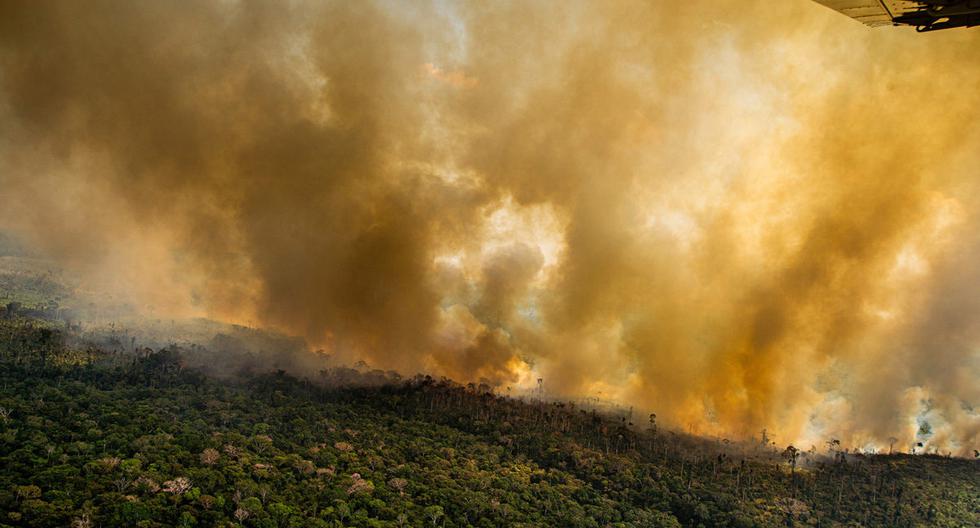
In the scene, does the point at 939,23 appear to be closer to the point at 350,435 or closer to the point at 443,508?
the point at 443,508

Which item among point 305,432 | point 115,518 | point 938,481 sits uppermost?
point 938,481

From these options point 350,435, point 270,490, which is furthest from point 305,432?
point 270,490

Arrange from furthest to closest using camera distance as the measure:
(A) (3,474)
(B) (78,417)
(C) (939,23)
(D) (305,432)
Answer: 1. (D) (305,432)
2. (B) (78,417)
3. (A) (3,474)
4. (C) (939,23)

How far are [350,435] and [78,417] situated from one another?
69.5m

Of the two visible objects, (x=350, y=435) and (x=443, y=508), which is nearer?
(x=443, y=508)

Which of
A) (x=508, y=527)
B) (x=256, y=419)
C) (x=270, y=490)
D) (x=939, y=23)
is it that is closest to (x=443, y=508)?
(x=508, y=527)

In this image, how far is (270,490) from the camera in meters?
128

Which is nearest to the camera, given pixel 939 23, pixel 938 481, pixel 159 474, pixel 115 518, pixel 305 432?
pixel 939 23

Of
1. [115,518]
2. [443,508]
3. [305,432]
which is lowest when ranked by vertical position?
[115,518]

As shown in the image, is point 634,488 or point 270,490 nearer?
point 270,490

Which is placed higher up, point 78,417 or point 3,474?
point 78,417

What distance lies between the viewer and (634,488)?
18050 cm

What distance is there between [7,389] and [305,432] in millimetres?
76609

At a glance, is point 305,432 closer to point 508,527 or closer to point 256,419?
point 256,419
